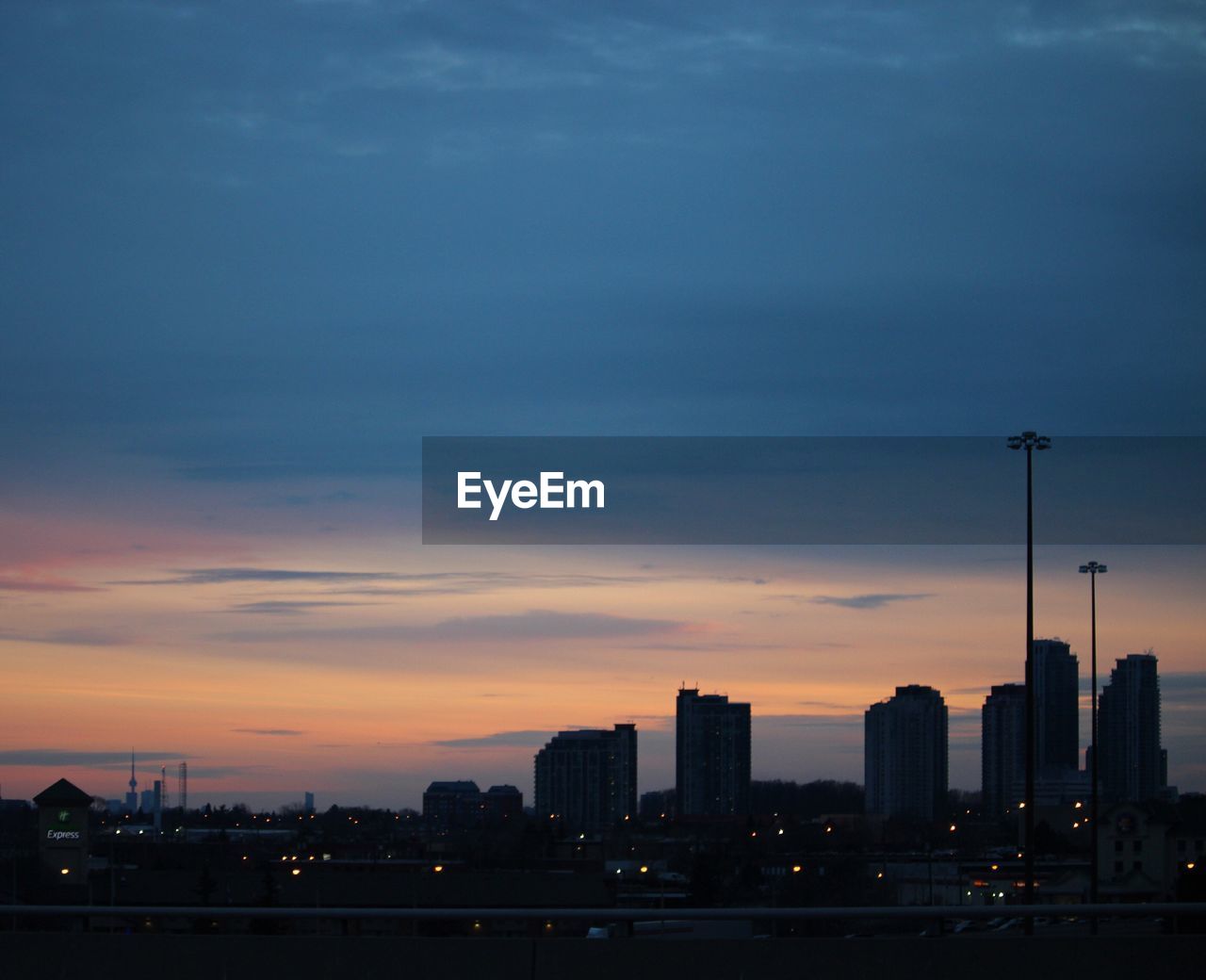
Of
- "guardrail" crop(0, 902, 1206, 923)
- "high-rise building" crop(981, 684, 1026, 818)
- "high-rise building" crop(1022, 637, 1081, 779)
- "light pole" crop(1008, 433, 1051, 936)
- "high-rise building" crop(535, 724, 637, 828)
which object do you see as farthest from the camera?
"high-rise building" crop(981, 684, 1026, 818)

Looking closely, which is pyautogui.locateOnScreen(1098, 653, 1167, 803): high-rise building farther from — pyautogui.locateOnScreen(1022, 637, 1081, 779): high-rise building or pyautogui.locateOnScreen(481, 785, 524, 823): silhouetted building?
pyautogui.locateOnScreen(481, 785, 524, 823): silhouetted building

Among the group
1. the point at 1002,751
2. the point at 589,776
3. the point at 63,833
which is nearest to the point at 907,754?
the point at 589,776

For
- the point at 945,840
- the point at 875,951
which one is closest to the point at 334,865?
the point at 875,951

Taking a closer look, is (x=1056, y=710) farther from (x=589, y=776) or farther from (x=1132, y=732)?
(x=589, y=776)

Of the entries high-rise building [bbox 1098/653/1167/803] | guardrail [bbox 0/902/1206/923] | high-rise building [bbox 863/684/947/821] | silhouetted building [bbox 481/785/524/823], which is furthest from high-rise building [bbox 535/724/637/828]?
guardrail [bbox 0/902/1206/923]

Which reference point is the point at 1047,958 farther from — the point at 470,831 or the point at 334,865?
the point at 470,831

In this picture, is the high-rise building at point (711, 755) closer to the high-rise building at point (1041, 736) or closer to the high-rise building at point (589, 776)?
the high-rise building at point (589, 776)
